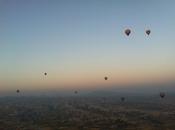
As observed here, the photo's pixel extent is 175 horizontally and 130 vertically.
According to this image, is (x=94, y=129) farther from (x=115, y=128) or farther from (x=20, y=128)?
(x=20, y=128)

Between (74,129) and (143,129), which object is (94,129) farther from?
(143,129)

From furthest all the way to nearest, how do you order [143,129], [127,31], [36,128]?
[36,128] → [143,129] → [127,31]

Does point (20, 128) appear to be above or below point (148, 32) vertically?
below

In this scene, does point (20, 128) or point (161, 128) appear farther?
point (20, 128)

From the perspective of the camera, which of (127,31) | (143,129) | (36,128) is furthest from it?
(36,128)

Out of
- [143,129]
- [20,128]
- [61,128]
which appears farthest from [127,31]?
[20,128]

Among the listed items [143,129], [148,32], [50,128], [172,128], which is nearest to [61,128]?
[50,128]

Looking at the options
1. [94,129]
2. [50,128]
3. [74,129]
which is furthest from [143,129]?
[50,128]

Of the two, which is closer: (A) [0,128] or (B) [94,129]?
(B) [94,129]

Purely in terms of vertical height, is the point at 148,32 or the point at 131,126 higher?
the point at 148,32
